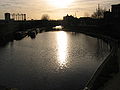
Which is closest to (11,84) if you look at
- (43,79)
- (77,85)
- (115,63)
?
(43,79)

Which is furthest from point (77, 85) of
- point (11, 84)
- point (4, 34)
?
point (4, 34)

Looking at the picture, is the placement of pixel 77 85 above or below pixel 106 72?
below

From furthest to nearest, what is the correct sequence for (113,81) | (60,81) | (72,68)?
(72,68) < (60,81) < (113,81)

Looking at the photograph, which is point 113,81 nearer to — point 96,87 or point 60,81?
point 96,87

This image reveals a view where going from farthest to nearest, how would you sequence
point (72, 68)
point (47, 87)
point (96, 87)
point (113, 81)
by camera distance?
point (72, 68) → point (47, 87) → point (113, 81) → point (96, 87)

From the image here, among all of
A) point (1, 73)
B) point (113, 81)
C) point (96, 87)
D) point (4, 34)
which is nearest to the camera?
point (96, 87)

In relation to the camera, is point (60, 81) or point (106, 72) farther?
point (60, 81)

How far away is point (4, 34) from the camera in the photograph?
79438mm

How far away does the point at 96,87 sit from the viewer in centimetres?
1847

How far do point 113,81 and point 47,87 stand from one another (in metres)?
7.23

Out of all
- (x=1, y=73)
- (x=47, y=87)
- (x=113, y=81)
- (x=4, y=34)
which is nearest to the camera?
(x=113, y=81)

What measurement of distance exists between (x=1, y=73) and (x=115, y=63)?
1572cm

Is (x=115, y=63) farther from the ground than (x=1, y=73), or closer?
farther from the ground

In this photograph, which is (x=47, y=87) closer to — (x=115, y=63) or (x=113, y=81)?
(x=113, y=81)
